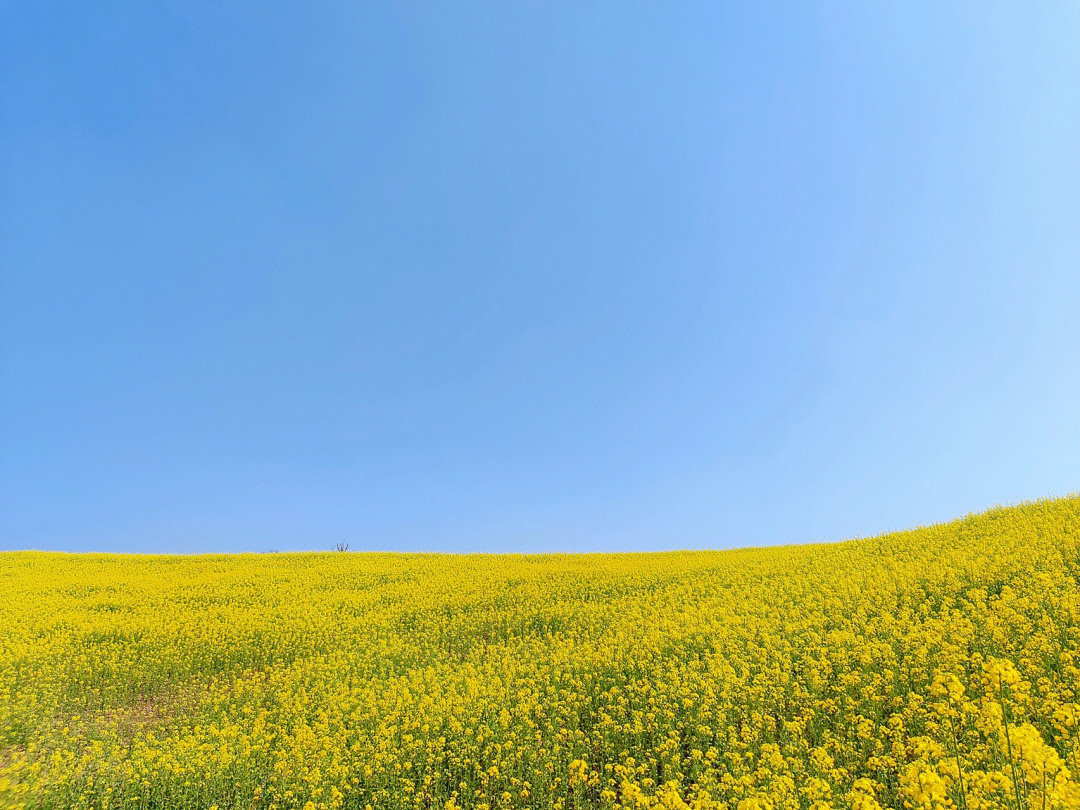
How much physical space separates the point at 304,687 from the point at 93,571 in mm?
20978

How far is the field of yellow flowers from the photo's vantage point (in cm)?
615

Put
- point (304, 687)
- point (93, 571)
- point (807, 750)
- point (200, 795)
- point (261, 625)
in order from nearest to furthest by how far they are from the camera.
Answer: point (807, 750) → point (200, 795) → point (304, 687) → point (261, 625) → point (93, 571)

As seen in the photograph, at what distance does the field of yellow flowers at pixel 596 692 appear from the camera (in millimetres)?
6148

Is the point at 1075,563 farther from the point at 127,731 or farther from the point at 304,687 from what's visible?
the point at 127,731

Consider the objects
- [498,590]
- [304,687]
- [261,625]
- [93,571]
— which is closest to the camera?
[304,687]

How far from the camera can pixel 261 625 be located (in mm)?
14953

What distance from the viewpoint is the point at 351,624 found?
15133mm

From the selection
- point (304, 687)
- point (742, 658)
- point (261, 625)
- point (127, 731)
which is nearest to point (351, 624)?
point (261, 625)

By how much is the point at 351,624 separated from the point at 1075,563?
16966 millimetres

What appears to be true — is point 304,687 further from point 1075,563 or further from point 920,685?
point 1075,563

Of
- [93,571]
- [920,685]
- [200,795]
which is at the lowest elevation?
[200,795]

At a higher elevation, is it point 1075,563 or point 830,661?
point 1075,563

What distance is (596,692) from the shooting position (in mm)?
9477

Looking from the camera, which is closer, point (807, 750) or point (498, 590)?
point (807, 750)
